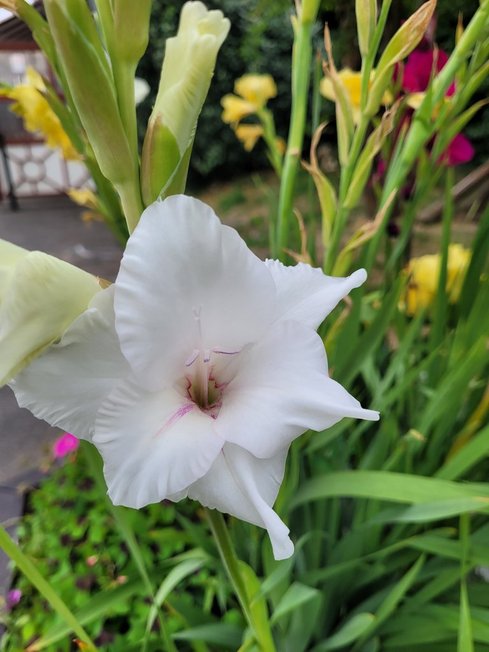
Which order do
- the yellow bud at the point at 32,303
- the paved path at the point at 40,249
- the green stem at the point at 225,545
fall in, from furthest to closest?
the paved path at the point at 40,249
the green stem at the point at 225,545
the yellow bud at the point at 32,303

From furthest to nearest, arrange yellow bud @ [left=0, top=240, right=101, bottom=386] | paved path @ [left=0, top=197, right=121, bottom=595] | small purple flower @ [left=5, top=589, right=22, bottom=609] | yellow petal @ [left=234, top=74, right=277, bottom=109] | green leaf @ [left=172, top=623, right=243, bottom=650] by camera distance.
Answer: paved path @ [left=0, top=197, right=121, bottom=595] → yellow petal @ [left=234, top=74, right=277, bottom=109] → small purple flower @ [left=5, top=589, right=22, bottom=609] → green leaf @ [left=172, top=623, right=243, bottom=650] → yellow bud @ [left=0, top=240, right=101, bottom=386]

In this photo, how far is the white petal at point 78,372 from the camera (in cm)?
28

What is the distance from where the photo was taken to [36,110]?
660 mm

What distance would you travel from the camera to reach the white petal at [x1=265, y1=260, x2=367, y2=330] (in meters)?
0.31

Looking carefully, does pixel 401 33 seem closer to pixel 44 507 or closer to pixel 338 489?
pixel 338 489

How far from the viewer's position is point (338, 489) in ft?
1.74

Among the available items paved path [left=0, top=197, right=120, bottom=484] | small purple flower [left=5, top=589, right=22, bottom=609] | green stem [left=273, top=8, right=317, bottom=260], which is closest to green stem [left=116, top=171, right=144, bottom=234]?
green stem [left=273, top=8, right=317, bottom=260]

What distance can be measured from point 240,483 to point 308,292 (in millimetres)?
114

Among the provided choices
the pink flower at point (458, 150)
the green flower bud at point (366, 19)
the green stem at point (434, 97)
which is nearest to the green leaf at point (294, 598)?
the green stem at point (434, 97)

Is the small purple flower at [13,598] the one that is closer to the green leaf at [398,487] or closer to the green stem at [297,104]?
the green leaf at [398,487]

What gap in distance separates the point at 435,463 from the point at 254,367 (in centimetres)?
50

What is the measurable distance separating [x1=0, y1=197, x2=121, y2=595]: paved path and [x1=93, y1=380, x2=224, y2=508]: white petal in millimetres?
780

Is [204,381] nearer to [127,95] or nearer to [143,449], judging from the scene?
[143,449]

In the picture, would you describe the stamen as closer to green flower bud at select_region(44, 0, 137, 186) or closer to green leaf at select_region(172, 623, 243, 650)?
green flower bud at select_region(44, 0, 137, 186)
